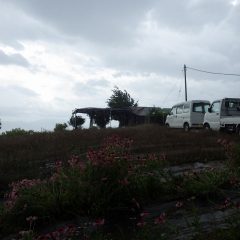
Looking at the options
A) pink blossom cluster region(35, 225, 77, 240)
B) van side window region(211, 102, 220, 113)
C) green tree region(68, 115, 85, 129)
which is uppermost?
van side window region(211, 102, 220, 113)

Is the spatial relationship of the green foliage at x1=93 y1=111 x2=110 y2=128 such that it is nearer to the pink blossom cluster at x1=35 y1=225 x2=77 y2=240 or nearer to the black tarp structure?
the black tarp structure

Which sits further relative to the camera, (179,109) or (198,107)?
(179,109)

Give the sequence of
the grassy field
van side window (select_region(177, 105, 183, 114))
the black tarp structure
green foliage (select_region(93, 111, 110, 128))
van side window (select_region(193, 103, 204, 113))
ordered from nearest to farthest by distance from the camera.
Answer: the grassy field → van side window (select_region(193, 103, 204, 113)) → van side window (select_region(177, 105, 183, 114)) → the black tarp structure → green foliage (select_region(93, 111, 110, 128))

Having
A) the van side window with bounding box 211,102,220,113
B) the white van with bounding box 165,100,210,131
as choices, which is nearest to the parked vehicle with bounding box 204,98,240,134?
the van side window with bounding box 211,102,220,113

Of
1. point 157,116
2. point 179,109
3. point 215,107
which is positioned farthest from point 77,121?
point 215,107

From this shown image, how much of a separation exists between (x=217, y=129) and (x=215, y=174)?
14.0 m

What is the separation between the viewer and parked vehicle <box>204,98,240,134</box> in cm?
2173

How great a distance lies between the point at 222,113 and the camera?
22.2 metres

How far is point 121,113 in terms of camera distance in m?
45.7

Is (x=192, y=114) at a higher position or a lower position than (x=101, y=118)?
lower

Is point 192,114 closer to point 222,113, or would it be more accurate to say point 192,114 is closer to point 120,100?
point 222,113

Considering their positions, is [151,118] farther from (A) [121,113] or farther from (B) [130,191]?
(B) [130,191]

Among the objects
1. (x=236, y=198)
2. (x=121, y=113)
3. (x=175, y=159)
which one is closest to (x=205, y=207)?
(x=236, y=198)

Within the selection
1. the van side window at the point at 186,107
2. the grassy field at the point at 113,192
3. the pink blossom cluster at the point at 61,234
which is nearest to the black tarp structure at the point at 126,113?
the van side window at the point at 186,107
